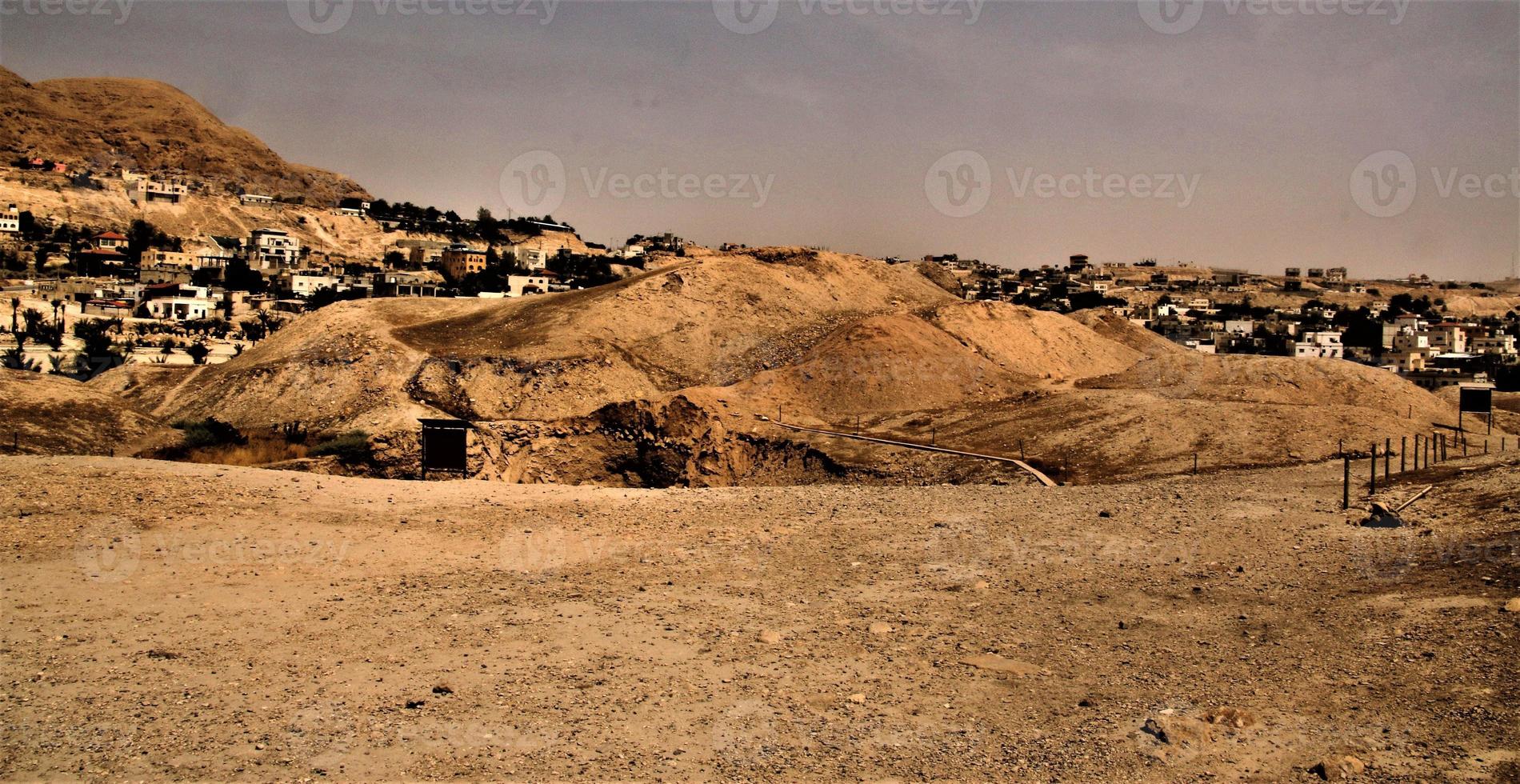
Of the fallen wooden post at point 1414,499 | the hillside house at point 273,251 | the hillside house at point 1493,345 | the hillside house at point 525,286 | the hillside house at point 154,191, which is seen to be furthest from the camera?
the hillside house at point 154,191

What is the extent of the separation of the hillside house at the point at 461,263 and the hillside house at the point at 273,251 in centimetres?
1290

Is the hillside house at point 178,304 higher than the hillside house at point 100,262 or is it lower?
lower

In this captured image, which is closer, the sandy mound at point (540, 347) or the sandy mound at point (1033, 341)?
the sandy mound at point (540, 347)

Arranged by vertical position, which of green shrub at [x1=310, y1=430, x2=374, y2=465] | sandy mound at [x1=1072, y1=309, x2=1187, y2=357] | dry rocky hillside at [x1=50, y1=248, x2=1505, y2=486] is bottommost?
green shrub at [x1=310, y1=430, x2=374, y2=465]

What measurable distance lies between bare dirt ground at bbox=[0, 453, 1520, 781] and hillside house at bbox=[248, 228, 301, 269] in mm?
81254

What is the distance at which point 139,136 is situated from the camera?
125 metres

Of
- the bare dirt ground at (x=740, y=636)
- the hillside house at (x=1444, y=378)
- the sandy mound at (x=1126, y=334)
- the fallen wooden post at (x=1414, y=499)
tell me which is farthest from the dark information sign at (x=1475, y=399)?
the hillside house at (x=1444, y=378)

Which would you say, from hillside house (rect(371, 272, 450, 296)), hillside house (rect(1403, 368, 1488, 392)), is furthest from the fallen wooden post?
hillside house (rect(371, 272, 450, 296))

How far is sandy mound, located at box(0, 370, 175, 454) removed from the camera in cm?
1898

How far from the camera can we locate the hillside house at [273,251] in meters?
89.3

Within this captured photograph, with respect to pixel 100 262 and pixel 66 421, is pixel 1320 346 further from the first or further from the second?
pixel 100 262

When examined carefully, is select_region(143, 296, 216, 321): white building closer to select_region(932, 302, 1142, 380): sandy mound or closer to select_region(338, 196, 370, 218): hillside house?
select_region(932, 302, 1142, 380): sandy mound

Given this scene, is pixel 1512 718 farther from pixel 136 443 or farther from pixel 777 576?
pixel 136 443

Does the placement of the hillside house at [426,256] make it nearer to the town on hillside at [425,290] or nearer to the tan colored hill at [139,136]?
the town on hillside at [425,290]
